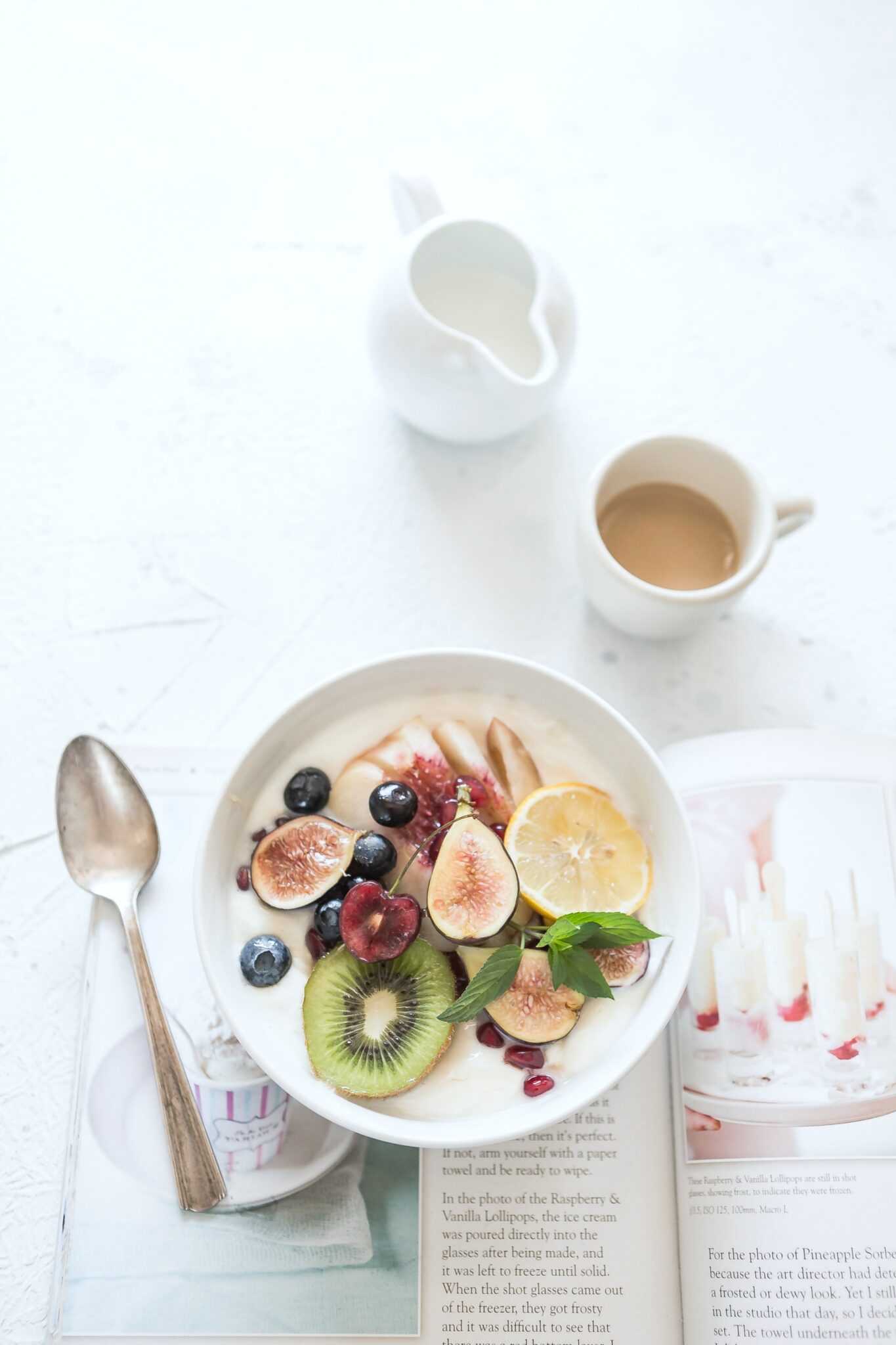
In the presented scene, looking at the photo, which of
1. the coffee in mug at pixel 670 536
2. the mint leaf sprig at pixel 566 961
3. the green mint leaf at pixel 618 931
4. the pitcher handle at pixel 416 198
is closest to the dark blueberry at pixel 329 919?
the mint leaf sprig at pixel 566 961

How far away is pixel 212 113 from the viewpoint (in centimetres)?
131

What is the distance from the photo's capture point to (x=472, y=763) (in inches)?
38.8

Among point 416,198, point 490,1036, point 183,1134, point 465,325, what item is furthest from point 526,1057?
point 416,198

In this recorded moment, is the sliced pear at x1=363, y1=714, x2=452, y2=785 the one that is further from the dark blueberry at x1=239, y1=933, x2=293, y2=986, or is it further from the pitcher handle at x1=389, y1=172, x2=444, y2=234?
the pitcher handle at x1=389, y1=172, x2=444, y2=234

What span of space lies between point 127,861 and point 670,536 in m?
0.68

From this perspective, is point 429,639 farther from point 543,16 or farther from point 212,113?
point 543,16

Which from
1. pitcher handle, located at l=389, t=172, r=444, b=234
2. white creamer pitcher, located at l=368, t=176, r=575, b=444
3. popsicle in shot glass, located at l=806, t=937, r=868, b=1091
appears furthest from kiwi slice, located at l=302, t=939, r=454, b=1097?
pitcher handle, located at l=389, t=172, r=444, b=234

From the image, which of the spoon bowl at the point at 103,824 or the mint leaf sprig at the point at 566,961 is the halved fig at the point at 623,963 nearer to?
the mint leaf sprig at the point at 566,961

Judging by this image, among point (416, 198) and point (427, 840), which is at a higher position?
point (416, 198)

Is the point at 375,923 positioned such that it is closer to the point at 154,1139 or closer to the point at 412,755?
the point at 412,755

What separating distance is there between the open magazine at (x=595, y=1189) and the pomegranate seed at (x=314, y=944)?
17 cm

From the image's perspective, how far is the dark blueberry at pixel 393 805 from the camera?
3.04 ft

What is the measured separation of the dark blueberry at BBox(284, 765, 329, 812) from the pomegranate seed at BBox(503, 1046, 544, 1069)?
0.29 m

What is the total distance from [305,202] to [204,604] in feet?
1.78
